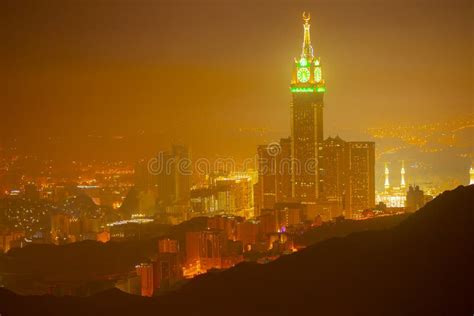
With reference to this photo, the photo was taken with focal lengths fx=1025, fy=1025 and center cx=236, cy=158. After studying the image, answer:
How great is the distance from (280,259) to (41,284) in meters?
2.26

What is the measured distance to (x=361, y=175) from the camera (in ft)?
45.4

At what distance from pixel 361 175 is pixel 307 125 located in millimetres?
1002

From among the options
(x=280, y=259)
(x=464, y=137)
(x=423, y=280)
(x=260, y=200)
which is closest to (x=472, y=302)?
(x=423, y=280)

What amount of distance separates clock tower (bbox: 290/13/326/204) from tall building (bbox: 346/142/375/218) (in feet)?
1.48

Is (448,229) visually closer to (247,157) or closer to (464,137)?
(464,137)

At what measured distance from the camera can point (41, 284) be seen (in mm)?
9070

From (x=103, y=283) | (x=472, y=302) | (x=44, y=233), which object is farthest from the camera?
(x=44, y=233)

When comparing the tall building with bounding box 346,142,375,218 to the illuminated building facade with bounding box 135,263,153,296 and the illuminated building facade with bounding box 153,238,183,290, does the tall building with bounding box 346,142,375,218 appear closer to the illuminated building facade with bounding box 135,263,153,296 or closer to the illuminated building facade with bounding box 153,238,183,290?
the illuminated building facade with bounding box 153,238,183,290

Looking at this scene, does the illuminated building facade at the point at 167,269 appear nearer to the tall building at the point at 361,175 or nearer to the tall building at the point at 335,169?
the tall building at the point at 335,169

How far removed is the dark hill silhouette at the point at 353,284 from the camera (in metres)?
6.29

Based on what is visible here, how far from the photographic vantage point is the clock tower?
542 inches

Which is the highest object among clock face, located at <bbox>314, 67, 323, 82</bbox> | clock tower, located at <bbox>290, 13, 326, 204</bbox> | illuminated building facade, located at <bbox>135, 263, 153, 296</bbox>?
clock face, located at <bbox>314, 67, 323, 82</bbox>

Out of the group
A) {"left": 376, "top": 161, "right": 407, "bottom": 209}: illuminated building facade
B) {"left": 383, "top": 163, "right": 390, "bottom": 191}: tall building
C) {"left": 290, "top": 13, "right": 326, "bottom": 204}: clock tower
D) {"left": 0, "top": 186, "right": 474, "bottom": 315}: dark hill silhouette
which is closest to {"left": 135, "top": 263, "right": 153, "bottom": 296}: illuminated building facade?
{"left": 0, "top": 186, "right": 474, "bottom": 315}: dark hill silhouette

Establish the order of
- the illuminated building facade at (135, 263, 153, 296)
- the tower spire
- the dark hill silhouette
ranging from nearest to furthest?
the dark hill silhouette, the illuminated building facade at (135, 263, 153, 296), the tower spire
